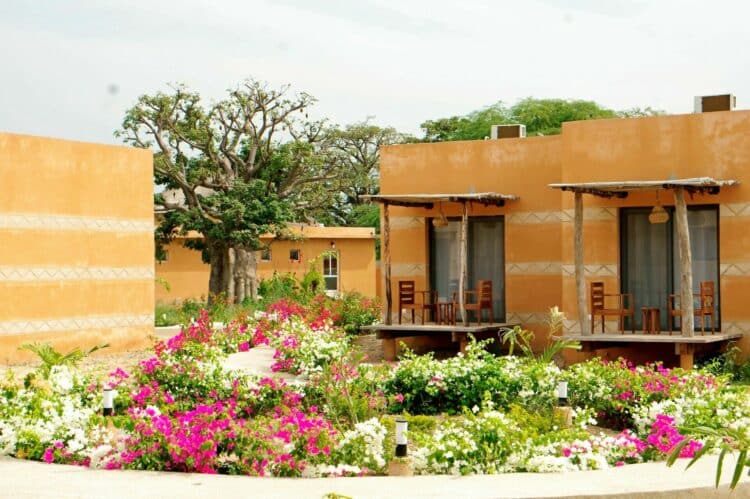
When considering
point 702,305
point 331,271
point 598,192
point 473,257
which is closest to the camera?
point 702,305

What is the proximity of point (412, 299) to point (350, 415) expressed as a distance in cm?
906

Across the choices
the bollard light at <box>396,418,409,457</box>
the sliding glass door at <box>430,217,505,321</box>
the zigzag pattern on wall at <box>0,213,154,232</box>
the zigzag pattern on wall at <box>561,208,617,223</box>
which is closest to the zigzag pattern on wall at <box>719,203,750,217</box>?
the zigzag pattern on wall at <box>561,208,617,223</box>

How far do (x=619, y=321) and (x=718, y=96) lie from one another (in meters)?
4.13

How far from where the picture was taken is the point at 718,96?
19.4 m

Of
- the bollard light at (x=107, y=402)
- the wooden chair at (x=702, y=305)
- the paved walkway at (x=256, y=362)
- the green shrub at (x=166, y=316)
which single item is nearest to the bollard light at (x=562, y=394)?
the paved walkway at (x=256, y=362)

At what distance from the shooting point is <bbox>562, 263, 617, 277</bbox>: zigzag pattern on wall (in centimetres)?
1909

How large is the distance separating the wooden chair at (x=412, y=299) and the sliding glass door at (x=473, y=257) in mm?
254

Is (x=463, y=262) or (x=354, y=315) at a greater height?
(x=463, y=262)

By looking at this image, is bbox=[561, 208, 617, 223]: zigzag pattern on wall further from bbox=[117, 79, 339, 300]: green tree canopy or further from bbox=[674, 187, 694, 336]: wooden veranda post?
bbox=[117, 79, 339, 300]: green tree canopy

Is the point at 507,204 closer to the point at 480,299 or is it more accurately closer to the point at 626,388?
the point at 480,299

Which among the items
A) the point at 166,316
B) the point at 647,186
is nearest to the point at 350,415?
the point at 647,186

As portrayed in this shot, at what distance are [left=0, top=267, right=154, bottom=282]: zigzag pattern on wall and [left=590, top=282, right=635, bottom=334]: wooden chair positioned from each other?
30.8 feet

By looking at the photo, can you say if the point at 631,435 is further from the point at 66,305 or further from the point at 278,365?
the point at 66,305

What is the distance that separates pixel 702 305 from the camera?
17.6 meters
